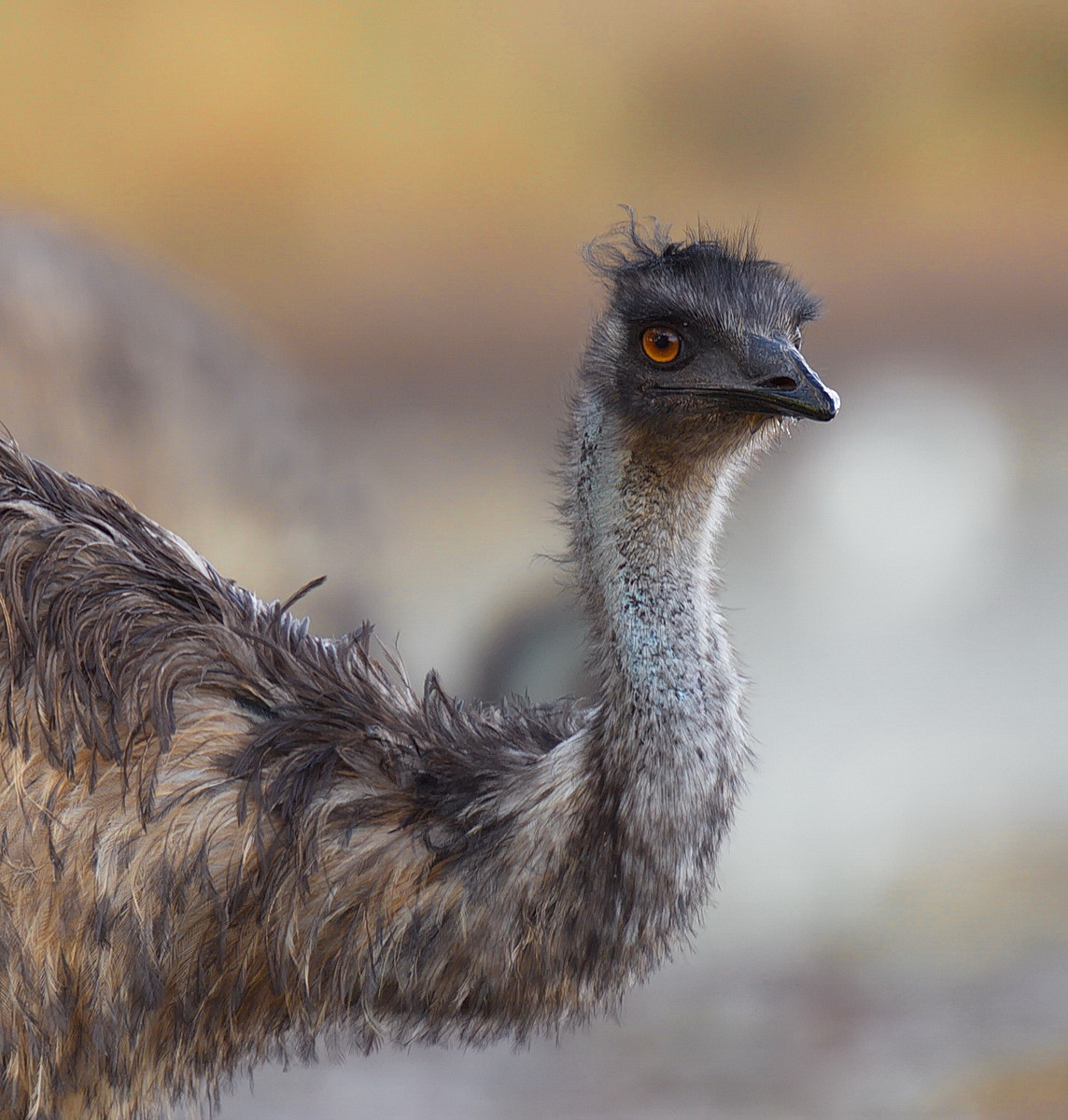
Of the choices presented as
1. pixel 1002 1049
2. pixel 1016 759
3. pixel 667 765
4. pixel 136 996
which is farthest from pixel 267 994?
pixel 1016 759

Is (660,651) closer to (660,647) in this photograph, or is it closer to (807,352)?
(660,647)

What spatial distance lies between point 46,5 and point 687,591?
11.3 ft

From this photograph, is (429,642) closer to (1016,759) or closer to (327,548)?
(327,548)

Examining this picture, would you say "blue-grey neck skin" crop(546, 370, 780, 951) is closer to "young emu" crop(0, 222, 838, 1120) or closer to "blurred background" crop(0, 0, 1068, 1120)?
"young emu" crop(0, 222, 838, 1120)

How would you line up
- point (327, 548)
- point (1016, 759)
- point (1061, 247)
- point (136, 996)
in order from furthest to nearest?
point (1061, 247)
point (1016, 759)
point (327, 548)
point (136, 996)

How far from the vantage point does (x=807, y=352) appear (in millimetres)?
4547

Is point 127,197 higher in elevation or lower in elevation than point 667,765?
higher

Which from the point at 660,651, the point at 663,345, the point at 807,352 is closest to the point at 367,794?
the point at 660,651

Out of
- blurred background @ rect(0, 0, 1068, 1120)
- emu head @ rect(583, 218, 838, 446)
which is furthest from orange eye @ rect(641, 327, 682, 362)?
blurred background @ rect(0, 0, 1068, 1120)

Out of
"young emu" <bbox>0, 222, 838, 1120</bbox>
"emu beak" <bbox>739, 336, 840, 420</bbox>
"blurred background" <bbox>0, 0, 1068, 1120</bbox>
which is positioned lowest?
"young emu" <bbox>0, 222, 838, 1120</bbox>

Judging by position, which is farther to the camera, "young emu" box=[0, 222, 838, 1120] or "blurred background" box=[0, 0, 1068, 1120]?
"blurred background" box=[0, 0, 1068, 1120]

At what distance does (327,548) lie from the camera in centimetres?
287

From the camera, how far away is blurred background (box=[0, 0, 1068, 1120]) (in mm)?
3139

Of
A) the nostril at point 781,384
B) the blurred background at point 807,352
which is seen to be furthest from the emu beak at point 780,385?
the blurred background at point 807,352
